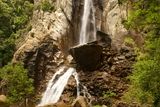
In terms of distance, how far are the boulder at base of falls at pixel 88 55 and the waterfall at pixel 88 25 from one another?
5421 millimetres

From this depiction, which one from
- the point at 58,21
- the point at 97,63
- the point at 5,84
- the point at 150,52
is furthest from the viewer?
the point at 58,21

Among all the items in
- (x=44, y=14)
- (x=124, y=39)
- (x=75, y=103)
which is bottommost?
(x=75, y=103)

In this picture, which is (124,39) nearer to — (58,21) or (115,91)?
(115,91)

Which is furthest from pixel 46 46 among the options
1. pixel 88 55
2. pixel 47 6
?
pixel 88 55

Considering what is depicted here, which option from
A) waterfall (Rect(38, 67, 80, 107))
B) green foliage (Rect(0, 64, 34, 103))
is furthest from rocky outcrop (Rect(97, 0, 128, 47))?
green foliage (Rect(0, 64, 34, 103))

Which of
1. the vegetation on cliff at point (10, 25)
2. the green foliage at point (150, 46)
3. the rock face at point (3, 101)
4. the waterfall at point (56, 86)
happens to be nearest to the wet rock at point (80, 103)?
the waterfall at point (56, 86)

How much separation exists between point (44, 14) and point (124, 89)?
1565 cm

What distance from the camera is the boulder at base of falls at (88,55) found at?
29.8 metres

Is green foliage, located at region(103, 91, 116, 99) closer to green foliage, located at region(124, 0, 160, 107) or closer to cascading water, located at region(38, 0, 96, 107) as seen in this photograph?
cascading water, located at region(38, 0, 96, 107)

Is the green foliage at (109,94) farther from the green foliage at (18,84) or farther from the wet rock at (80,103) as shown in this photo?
the green foliage at (18,84)

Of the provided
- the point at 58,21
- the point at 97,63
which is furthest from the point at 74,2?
the point at 97,63

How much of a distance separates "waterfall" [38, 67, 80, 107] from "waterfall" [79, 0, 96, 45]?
4139 millimetres

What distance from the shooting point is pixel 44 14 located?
40688 mm

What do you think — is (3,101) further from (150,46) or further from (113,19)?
(150,46)
